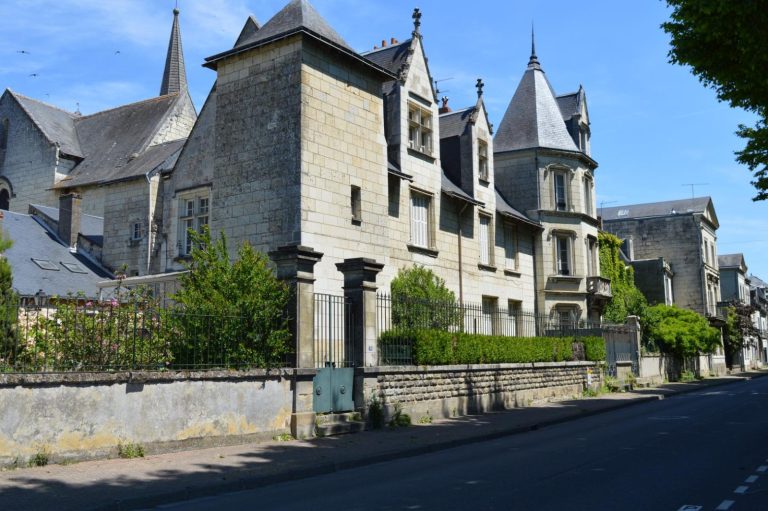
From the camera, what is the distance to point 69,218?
25594 millimetres

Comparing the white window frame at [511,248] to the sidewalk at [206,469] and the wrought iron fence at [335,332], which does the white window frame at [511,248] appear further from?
the wrought iron fence at [335,332]

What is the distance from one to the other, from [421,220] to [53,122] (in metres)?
18.9

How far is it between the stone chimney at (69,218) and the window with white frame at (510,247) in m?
16.0

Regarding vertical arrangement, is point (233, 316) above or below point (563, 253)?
below

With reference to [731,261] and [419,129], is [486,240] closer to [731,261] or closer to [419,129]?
[419,129]

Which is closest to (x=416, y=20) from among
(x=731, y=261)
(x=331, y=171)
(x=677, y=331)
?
(x=331, y=171)

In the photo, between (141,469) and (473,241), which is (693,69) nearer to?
(141,469)

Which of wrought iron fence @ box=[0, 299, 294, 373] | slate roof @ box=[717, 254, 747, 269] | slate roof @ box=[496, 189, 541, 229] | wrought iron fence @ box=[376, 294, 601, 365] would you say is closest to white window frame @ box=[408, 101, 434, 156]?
slate roof @ box=[496, 189, 541, 229]

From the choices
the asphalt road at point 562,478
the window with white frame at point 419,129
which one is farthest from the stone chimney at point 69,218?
the asphalt road at point 562,478

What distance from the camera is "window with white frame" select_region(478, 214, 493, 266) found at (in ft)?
89.1

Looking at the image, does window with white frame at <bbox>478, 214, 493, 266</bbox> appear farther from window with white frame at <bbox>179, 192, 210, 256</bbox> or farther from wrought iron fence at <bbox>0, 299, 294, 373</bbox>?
wrought iron fence at <bbox>0, 299, 294, 373</bbox>

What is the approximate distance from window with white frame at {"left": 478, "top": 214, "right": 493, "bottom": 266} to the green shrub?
459cm

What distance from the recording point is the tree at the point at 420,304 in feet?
52.8

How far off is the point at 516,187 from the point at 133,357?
918 inches
